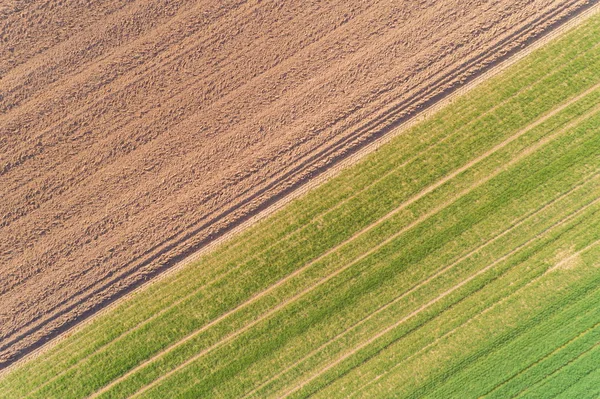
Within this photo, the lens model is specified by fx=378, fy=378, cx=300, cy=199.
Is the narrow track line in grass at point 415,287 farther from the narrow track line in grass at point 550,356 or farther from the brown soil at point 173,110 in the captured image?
the brown soil at point 173,110

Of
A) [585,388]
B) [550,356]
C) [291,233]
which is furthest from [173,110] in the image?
[585,388]

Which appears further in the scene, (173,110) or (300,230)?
(173,110)

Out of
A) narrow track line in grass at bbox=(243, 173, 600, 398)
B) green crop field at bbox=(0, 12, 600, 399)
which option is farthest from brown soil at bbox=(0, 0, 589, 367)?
narrow track line in grass at bbox=(243, 173, 600, 398)

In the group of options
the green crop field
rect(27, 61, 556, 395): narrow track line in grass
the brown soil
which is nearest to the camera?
the green crop field

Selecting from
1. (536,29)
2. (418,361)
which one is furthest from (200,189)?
(536,29)

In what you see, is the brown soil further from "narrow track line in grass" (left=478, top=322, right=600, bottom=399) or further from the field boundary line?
"narrow track line in grass" (left=478, top=322, right=600, bottom=399)

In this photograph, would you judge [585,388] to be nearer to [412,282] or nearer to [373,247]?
[412,282]

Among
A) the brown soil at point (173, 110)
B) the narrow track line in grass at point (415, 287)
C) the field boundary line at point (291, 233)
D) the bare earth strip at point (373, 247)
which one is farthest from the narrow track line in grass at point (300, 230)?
the narrow track line in grass at point (415, 287)
